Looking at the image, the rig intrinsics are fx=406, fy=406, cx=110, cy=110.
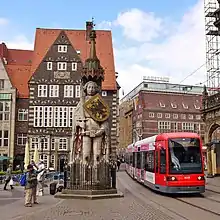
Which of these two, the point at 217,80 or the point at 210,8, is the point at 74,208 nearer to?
the point at 217,80

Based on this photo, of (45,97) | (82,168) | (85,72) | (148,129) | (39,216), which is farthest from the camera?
(148,129)

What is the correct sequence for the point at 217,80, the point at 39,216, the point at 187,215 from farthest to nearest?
the point at 217,80
the point at 187,215
the point at 39,216

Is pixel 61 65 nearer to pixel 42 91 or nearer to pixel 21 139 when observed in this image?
pixel 42 91

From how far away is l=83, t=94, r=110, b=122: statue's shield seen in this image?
694 inches

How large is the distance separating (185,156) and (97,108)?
5124 mm

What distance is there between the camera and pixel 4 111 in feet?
171

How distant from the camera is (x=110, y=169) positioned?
59.3ft

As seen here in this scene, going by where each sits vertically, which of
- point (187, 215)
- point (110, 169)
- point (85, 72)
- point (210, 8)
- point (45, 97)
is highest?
point (210, 8)

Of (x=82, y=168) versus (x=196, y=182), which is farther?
(x=196, y=182)

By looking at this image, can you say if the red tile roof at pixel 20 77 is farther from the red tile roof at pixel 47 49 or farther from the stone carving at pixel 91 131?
the stone carving at pixel 91 131

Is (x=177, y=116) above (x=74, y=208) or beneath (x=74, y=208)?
above

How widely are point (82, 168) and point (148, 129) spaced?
70.5m

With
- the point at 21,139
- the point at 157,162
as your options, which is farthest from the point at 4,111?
the point at 157,162

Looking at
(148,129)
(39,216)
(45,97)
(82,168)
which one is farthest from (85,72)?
(148,129)
